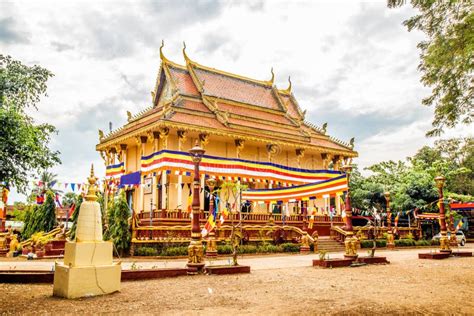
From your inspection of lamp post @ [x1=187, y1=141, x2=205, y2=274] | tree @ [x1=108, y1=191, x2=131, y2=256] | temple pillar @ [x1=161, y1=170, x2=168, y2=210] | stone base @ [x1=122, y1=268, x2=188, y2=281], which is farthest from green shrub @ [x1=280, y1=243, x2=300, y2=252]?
stone base @ [x1=122, y1=268, x2=188, y2=281]

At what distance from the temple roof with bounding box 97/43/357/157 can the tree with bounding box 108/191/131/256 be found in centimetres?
661

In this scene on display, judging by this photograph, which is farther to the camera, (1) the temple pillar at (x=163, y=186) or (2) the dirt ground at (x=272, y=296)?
(1) the temple pillar at (x=163, y=186)

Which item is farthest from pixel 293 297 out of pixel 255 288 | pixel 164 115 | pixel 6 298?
pixel 164 115

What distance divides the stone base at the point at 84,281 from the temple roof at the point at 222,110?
15442 mm

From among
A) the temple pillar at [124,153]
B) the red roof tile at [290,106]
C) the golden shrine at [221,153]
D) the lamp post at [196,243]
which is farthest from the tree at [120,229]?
the red roof tile at [290,106]

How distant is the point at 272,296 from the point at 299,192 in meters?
Answer: 13.7

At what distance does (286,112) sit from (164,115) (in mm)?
12292

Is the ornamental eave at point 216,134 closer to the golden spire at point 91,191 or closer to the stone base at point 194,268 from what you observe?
the stone base at point 194,268

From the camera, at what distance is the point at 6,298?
282 inches

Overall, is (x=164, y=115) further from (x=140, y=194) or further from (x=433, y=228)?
(x=433, y=228)

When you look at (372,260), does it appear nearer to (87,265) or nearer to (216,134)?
(87,265)

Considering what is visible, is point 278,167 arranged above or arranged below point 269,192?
above

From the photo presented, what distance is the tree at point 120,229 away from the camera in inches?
669

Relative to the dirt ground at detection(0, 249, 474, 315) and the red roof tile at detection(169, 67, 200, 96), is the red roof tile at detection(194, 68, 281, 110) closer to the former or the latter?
the red roof tile at detection(169, 67, 200, 96)
